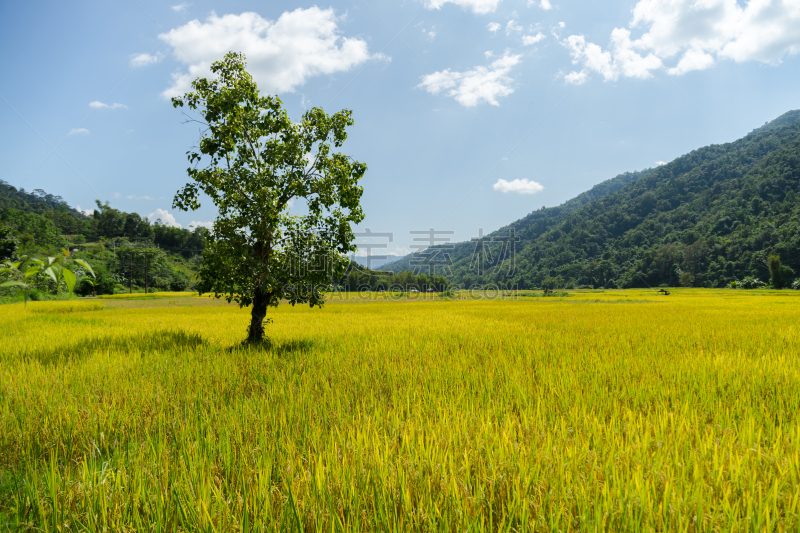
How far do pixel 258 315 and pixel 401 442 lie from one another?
17.7 feet

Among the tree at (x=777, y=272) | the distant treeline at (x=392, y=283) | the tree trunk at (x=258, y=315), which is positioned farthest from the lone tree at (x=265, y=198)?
the tree at (x=777, y=272)

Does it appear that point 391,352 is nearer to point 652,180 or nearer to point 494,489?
point 494,489

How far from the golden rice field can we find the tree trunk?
4.02 ft

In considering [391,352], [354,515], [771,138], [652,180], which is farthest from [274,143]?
[771,138]

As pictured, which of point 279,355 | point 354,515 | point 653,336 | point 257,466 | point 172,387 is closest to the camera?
point 354,515

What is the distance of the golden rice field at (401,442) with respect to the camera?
186 cm

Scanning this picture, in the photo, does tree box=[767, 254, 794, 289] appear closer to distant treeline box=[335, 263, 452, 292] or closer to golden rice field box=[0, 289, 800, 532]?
distant treeline box=[335, 263, 452, 292]

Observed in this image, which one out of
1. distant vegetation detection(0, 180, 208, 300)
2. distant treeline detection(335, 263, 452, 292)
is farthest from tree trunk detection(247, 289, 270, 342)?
distant treeline detection(335, 263, 452, 292)

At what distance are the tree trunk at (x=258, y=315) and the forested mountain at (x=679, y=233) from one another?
75689 mm

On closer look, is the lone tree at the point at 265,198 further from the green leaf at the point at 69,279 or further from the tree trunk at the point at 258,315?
the green leaf at the point at 69,279

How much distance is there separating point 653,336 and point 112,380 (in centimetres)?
1002

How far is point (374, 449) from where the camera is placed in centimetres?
247

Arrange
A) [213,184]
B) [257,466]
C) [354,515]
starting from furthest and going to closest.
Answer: [213,184] → [257,466] → [354,515]

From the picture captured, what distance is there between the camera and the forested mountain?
66188 mm
